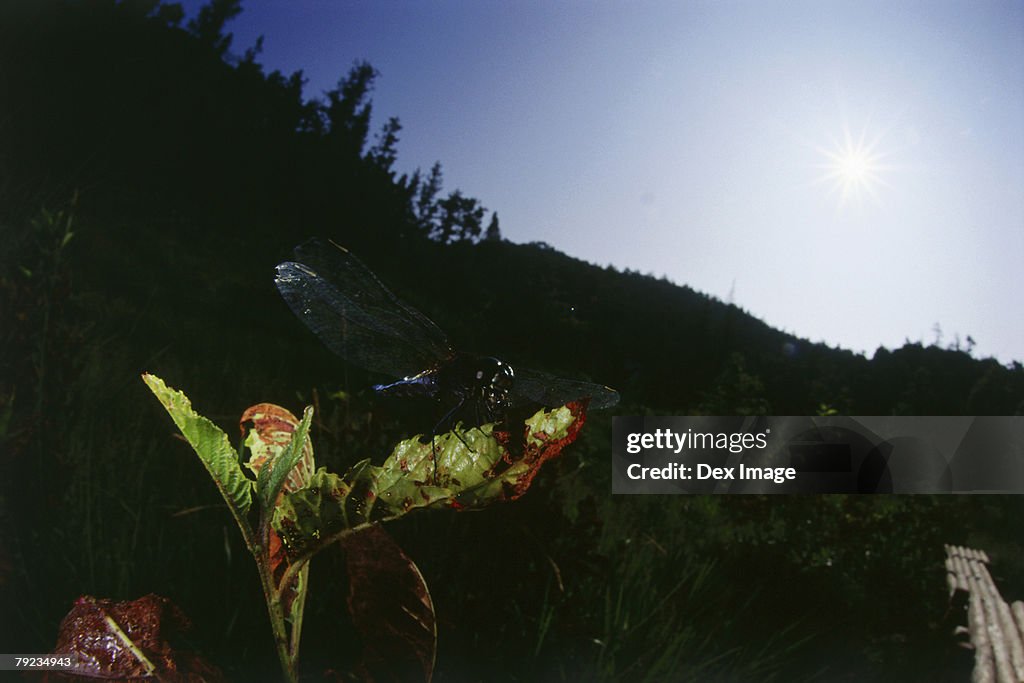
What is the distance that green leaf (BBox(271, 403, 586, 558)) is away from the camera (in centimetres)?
52

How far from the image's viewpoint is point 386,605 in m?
0.64

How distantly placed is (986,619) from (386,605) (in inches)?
59.0

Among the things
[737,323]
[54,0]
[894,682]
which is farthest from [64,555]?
[894,682]

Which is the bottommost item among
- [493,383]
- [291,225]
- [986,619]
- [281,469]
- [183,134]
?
[986,619]

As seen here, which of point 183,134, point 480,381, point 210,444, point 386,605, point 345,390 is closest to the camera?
point 210,444

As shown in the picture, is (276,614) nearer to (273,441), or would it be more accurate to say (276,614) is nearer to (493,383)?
(273,441)

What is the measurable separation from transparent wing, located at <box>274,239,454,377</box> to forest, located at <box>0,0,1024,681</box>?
156 millimetres

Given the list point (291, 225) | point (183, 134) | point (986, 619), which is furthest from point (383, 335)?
point (986, 619)

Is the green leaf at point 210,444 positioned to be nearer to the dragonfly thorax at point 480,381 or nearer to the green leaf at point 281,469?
the green leaf at point 281,469

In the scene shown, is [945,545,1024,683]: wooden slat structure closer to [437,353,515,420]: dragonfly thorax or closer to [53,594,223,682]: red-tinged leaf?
[437,353,515,420]: dragonfly thorax

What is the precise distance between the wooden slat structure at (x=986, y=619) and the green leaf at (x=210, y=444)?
158 cm

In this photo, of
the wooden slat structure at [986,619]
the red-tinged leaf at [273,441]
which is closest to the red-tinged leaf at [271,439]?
the red-tinged leaf at [273,441]

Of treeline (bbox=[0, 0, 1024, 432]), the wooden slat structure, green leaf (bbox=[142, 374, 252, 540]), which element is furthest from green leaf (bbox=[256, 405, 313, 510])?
the wooden slat structure

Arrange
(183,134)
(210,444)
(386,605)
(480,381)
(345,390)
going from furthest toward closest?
(183,134), (345,390), (480,381), (386,605), (210,444)
